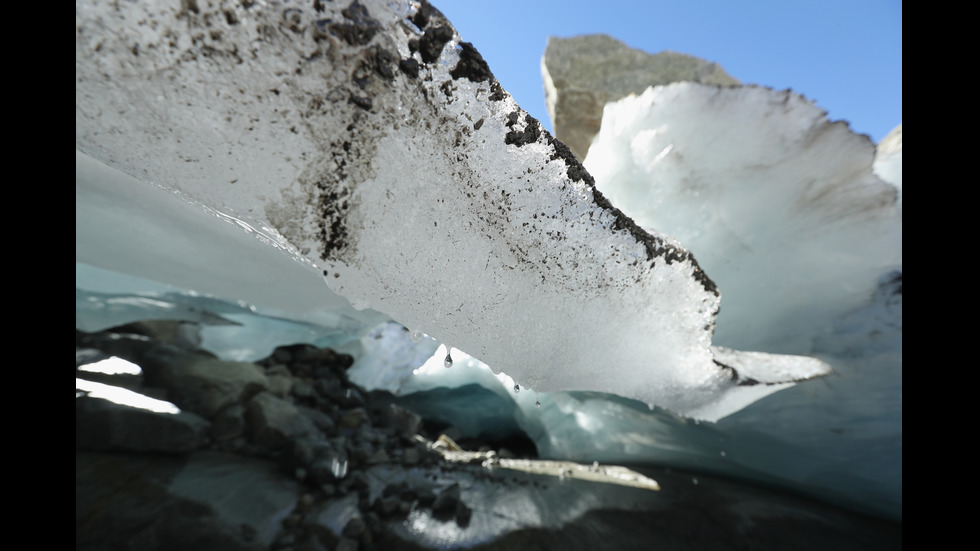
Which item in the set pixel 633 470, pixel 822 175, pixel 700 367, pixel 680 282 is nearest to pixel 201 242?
pixel 680 282

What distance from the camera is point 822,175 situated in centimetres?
232

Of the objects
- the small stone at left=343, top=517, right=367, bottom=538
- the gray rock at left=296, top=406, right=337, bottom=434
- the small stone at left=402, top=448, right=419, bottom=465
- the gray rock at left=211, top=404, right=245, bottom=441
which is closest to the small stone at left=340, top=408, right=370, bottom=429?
the gray rock at left=296, top=406, right=337, bottom=434

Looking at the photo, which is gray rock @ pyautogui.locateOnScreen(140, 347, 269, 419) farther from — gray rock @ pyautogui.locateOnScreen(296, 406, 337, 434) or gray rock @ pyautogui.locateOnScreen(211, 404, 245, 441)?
gray rock @ pyautogui.locateOnScreen(296, 406, 337, 434)

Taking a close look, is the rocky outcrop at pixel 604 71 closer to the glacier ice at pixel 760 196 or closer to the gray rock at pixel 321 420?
the glacier ice at pixel 760 196

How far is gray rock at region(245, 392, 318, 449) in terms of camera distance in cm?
371

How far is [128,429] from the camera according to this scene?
2.96m

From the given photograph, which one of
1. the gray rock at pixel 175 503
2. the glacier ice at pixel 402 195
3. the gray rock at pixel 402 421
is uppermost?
the glacier ice at pixel 402 195

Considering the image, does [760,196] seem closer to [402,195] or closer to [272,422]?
[402,195]

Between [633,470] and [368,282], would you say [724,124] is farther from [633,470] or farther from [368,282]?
[633,470]

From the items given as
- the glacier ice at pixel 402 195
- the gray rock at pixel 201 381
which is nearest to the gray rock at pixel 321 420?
the gray rock at pixel 201 381

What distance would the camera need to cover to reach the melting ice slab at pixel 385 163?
2.81 feet

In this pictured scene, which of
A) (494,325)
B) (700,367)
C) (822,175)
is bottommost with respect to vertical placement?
(700,367)

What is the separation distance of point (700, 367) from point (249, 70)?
6.88 ft

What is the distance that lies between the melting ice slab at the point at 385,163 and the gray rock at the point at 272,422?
10.4ft
